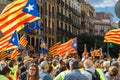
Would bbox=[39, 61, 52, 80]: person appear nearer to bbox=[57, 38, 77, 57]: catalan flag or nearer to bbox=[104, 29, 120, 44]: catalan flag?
bbox=[104, 29, 120, 44]: catalan flag

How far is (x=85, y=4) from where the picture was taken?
96750 mm

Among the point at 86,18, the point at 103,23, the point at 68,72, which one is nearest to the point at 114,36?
the point at 68,72

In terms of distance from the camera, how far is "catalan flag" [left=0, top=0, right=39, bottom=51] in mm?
13211

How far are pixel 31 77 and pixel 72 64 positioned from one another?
1.09 meters

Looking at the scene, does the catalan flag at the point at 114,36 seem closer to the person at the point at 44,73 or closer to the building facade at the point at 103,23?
the person at the point at 44,73

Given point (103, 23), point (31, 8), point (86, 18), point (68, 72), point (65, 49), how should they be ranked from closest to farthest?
point (68, 72)
point (31, 8)
point (65, 49)
point (86, 18)
point (103, 23)

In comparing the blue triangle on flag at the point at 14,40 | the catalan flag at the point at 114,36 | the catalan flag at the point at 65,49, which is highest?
the blue triangle on flag at the point at 14,40

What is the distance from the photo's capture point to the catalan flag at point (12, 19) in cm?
1321

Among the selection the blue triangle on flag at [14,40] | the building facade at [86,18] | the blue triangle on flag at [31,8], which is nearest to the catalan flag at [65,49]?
the blue triangle on flag at [31,8]

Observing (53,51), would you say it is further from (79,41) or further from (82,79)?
(79,41)

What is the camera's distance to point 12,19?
13641 millimetres

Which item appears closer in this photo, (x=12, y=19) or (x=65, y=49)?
(x=12, y=19)

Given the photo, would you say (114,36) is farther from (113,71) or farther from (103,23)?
(103,23)

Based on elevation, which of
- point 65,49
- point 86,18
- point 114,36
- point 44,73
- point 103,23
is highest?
point 114,36
